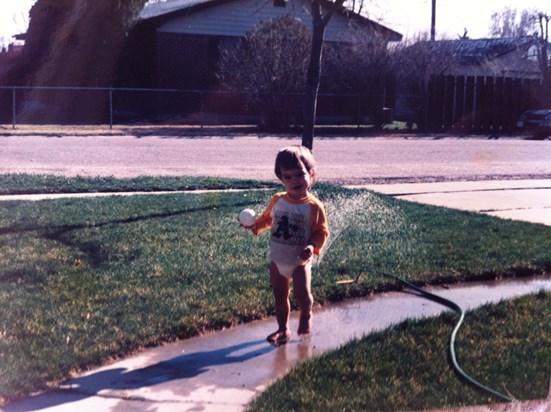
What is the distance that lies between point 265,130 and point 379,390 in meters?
22.8

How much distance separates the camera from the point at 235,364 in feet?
14.8

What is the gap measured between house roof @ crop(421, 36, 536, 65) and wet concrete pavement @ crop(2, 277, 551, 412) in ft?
100

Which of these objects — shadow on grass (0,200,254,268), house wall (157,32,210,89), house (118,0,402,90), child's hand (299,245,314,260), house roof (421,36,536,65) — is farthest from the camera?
house roof (421,36,536,65)

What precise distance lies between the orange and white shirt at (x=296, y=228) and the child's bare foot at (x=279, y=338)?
17.8 inches

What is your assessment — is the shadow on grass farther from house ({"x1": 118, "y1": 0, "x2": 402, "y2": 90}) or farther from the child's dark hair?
house ({"x1": 118, "y1": 0, "x2": 402, "y2": 90})

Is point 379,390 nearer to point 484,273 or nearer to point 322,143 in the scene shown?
point 484,273

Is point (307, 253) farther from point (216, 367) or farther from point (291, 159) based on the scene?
point (216, 367)

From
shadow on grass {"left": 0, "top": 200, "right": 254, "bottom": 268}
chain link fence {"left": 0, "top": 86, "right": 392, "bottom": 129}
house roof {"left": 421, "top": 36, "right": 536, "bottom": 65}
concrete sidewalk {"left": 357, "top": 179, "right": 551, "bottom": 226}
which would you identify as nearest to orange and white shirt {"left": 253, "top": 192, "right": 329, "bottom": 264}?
shadow on grass {"left": 0, "top": 200, "right": 254, "bottom": 268}

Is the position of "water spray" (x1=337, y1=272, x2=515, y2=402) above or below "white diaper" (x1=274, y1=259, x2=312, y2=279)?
below

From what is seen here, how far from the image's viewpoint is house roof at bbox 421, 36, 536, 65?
37.0 m

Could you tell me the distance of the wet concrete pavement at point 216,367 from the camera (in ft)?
12.7

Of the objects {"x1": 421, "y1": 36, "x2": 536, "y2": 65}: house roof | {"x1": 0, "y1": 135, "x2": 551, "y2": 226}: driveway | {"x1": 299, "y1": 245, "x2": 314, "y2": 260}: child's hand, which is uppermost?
{"x1": 421, "y1": 36, "x2": 536, "y2": 65}: house roof

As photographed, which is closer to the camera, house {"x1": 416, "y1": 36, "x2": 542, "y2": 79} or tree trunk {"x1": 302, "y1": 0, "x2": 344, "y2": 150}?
tree trunk {"x1": 302, "y1": 0, "x2": 344, "y2": 150}

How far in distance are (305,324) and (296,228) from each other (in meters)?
0.63
